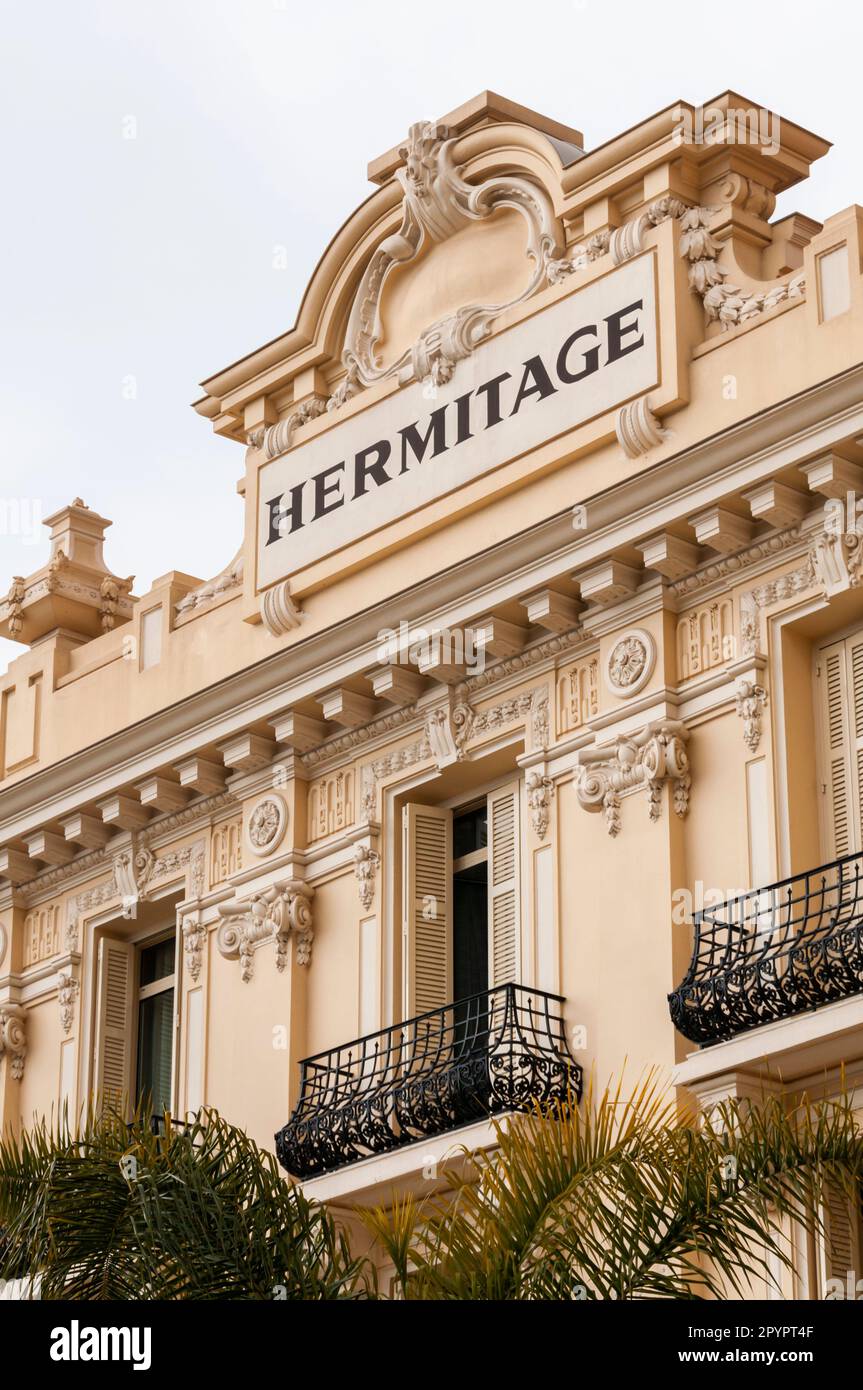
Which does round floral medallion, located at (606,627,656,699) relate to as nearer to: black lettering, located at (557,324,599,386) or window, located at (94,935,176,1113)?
black lettering, located at (557,324,599,386)

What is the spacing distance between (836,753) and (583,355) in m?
3.54

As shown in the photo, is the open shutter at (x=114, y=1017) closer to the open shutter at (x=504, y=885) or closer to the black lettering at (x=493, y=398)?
the open shutter at (x=504, y=885)

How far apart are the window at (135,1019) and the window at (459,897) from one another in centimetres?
301

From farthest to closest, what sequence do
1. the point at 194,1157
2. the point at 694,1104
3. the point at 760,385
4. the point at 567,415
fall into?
the point at 567,415
the point at 760,385
the point at 694,1104
the point at 194,1157

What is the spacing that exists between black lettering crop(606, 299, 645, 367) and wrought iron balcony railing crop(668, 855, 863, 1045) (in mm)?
4059

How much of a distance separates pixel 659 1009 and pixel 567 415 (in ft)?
14.1

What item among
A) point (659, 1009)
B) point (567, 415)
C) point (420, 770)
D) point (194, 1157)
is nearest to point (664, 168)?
point (567, 415)

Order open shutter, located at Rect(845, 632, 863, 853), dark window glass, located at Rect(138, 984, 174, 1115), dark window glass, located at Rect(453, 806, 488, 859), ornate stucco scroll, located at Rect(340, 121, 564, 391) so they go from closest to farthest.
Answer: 1. open shutter, located at Rect(845, 632, 863, 853)
2. dark window glass, located at Rect(453, 806, 488, 859)
3. ornate stucco scroll, located at Rect(340, 121, 564, 391)
4. dark window glass, located at Rect(138, 984, 174, 1115)

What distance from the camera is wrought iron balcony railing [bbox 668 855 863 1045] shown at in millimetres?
16125

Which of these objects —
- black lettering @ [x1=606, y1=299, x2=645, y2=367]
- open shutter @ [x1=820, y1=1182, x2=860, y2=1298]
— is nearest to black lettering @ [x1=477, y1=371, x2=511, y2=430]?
black lettering @ [x1=606, y1=299, x2=645, y2=367]

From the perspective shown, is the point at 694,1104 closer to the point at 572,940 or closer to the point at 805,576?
the point at 572,940

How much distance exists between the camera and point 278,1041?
66.6 feet

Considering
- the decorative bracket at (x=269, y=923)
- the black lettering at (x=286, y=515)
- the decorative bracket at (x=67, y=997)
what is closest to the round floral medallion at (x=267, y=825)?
the decorative bracket at (x=269, y=923)

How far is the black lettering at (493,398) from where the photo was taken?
20.0m
